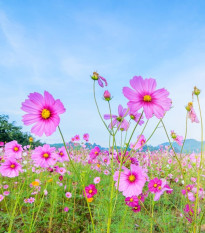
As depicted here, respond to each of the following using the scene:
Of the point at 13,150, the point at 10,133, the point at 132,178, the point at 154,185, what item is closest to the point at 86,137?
the point at 13,150

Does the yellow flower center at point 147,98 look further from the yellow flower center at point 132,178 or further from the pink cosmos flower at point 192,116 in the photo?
the yellow flower center at point 132,178

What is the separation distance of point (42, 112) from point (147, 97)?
1.40ft

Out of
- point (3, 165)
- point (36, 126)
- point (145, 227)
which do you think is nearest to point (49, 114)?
point (36, 126)

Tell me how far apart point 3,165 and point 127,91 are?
1.54 metres

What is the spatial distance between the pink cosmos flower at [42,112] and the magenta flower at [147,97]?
11.0 inches

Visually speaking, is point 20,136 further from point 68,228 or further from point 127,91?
point 127,91

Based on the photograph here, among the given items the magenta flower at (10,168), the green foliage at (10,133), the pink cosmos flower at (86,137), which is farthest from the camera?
the green foliage at (10,133)

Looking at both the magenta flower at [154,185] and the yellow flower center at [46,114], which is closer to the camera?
the yellow flower center at [46,114]

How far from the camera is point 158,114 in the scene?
0.91 m

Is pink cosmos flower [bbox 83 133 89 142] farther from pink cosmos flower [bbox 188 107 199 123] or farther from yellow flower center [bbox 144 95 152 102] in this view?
yellow flower center [bbox 144 95 152 102]

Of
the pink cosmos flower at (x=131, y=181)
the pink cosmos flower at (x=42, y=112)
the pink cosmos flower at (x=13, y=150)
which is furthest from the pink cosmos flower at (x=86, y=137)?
→ the pink cosmos flower at (x=42, y=112)

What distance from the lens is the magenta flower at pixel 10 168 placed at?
6.48 ft

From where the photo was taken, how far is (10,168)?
2.02 metres

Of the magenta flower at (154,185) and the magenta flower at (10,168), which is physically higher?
the magenta flower at (10,168)
